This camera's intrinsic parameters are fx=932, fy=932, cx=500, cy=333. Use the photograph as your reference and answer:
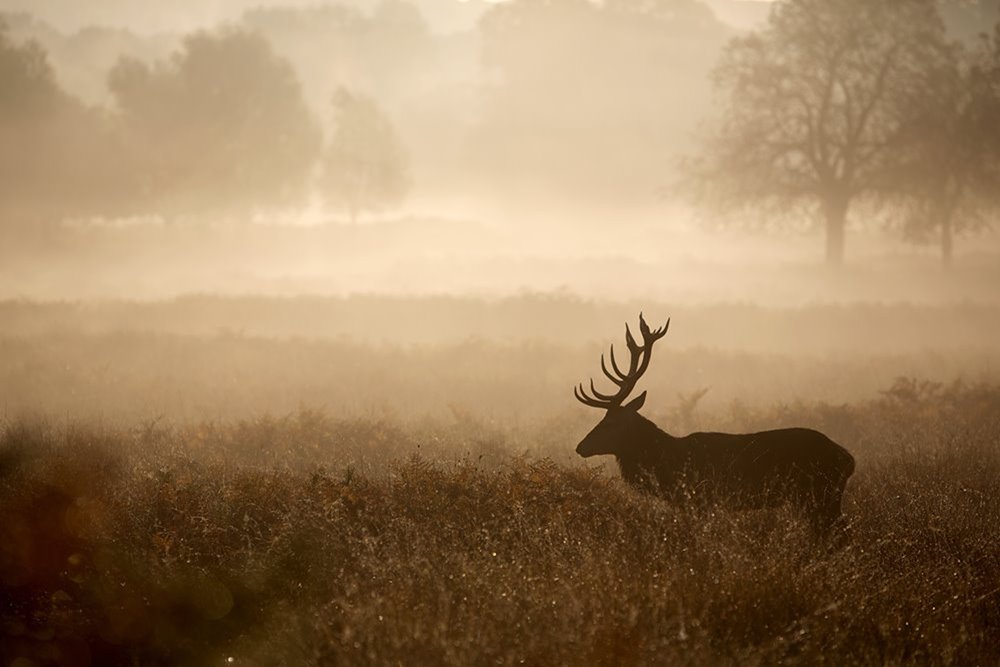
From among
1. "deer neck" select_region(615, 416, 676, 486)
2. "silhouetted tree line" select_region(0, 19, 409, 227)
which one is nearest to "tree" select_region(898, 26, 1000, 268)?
"deer neck" select_region(615, 416, 676, 486)

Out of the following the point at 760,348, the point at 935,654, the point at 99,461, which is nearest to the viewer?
the point at 935,654

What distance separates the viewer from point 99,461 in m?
9.65

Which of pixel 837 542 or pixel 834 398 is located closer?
pixel 837 542

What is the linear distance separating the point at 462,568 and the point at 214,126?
128 feet

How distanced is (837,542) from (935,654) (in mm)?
2063

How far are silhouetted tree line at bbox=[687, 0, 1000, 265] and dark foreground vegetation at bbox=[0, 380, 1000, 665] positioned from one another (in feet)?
70.0

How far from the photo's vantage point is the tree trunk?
99.4 ft

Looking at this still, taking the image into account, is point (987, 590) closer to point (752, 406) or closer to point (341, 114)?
point (752, 406)

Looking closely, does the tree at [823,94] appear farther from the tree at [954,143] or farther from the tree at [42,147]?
the tree at [42,147]

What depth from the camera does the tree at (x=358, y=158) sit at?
4859 cm

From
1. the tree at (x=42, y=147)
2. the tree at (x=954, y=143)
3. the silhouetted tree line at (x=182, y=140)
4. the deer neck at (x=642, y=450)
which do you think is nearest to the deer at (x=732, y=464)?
the deer neck at (x=642, y=450)

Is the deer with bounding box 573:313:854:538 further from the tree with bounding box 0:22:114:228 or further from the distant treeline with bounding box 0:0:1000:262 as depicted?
the tree with bounding box 0:22:114:228

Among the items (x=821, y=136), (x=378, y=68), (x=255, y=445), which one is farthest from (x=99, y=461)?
(x=378, y=68)

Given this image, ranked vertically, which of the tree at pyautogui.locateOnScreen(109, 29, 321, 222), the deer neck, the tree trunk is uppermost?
the tree at pyautogui.locateOnScreen(109, 29, 321, 222)
